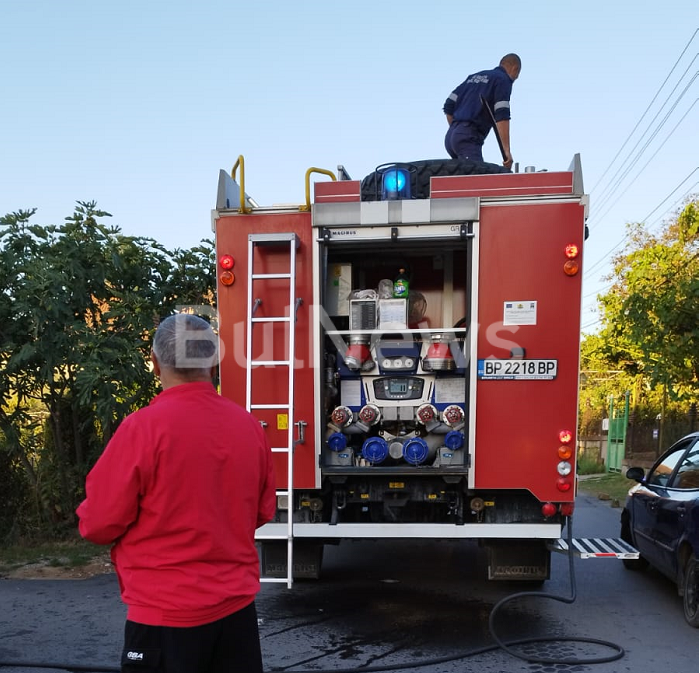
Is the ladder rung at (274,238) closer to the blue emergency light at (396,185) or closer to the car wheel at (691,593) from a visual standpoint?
the blue emergency light at (396,185)

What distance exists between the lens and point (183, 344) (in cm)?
276

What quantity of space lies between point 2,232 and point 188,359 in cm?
674

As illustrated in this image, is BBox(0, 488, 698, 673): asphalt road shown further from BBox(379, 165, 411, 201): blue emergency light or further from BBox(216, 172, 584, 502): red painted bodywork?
BBox(379, 165, 411, 201): blue emergency light

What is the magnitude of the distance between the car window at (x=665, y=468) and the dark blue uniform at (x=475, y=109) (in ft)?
11.2

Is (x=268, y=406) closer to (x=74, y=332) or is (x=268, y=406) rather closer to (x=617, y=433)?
(x=74, y=332)

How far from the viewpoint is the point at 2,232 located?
28.0 feet

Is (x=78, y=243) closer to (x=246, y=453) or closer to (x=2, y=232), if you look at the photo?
(x=2, y=232)

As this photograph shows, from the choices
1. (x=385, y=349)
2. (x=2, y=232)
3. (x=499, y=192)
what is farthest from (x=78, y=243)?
(x=499, y=192)

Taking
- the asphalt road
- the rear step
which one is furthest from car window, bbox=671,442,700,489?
the asphalt road

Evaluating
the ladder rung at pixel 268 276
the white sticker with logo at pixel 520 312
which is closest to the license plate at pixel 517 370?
the white sticker with logo at pixel 520 312

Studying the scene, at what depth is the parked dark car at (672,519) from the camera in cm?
589

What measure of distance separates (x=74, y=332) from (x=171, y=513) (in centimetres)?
643

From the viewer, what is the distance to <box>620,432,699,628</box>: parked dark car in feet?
19.3

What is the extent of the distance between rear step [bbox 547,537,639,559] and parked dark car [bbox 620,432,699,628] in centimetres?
29
